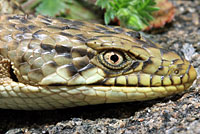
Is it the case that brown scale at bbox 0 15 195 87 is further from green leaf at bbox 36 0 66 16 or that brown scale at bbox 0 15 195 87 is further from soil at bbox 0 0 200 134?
green leaf at bbox 36 0 66 16

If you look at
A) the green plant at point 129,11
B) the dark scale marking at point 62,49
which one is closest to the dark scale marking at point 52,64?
the dark scale marking at point 62,49

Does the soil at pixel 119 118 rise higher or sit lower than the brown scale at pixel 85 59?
lower

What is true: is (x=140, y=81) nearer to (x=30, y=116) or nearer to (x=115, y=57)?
(x=115, y=57)

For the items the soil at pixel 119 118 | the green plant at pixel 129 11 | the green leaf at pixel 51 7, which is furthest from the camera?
the green leaf at pixel 51 7

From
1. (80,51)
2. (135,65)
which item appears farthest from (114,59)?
(80,51)

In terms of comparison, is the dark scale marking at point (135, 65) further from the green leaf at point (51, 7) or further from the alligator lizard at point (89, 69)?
the green leaf at point (51, 7)

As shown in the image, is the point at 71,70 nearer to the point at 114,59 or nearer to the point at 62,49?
the point at 62,49
